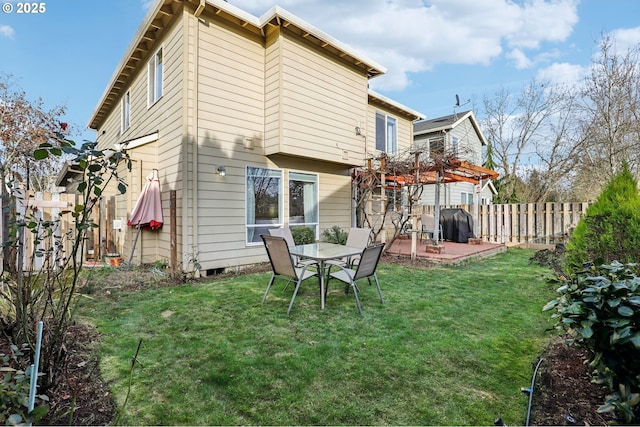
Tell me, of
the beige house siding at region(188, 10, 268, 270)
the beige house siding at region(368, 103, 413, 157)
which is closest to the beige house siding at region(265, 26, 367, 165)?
the beige house siding at region(188, 10, 268, 270)

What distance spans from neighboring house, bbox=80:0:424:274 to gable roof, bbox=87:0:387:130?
25 mm

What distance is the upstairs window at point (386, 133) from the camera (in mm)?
10594

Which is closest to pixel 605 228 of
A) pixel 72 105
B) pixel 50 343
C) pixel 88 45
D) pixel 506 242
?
pixel 50 343

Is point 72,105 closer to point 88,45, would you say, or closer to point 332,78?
point 88,45

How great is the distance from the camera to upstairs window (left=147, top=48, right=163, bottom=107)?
275 inches

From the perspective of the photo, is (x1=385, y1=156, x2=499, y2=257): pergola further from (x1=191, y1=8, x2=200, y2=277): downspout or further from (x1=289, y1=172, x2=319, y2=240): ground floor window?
(x1=191, y1=8, x2=200, y2=277): downspout

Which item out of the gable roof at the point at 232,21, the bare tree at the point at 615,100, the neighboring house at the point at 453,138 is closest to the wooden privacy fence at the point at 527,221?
the neighboring house at the point at 453,138

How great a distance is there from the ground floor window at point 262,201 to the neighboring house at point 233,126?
24 mm

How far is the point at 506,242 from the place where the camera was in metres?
11.0

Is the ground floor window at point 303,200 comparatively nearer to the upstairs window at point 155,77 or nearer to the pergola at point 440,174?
the pergola at point 440,174

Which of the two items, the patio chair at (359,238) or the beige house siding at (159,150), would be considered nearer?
the patio chair at (359,238)

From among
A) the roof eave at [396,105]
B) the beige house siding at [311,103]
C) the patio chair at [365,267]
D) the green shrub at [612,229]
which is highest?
the roof eave at [396,105]

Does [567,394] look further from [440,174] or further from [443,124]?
[443,124]

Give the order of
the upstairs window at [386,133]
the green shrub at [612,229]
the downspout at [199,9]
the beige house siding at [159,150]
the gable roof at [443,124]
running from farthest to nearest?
the gable roof at [443,124], the upstairs window at [386,133], the beige house siding at [159,150], the downspout at [199,9], the green shrub at [612,229]
